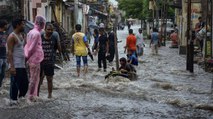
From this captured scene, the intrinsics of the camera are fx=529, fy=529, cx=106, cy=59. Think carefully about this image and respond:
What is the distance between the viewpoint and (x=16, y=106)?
33.4 ft

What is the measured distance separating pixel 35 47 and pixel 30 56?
0.72 ft

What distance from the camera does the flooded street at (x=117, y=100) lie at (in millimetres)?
9538

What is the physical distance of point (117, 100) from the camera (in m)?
11.3

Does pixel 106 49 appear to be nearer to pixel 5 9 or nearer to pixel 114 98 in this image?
pixel 5 9

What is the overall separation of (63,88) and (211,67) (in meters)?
7.65

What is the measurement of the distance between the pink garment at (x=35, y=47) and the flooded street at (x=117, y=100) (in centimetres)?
87

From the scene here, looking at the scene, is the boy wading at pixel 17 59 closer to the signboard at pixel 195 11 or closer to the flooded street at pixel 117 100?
the flooded street at pixel 117 100

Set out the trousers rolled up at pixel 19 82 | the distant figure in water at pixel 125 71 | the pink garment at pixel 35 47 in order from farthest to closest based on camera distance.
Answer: the distant figure in water at pixel 125 71, the pink garment at pixel 35 47, the trousers rolled up at pixel 19 82

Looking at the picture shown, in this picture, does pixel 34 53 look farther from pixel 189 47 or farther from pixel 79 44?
pixel 189 47

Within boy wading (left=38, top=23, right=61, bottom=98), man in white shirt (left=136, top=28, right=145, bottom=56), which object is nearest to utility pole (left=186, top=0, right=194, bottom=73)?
man in white shirt (left=136, top=28, right=145, bottom=56)

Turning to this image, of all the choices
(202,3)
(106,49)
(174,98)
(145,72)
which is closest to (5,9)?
(106,49)

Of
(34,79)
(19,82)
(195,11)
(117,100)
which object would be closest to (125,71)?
(117,100)

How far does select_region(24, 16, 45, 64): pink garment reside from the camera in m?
10.6

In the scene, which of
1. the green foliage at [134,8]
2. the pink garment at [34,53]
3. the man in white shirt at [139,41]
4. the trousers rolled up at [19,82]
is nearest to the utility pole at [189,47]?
the man in white shirt at [139,41]
